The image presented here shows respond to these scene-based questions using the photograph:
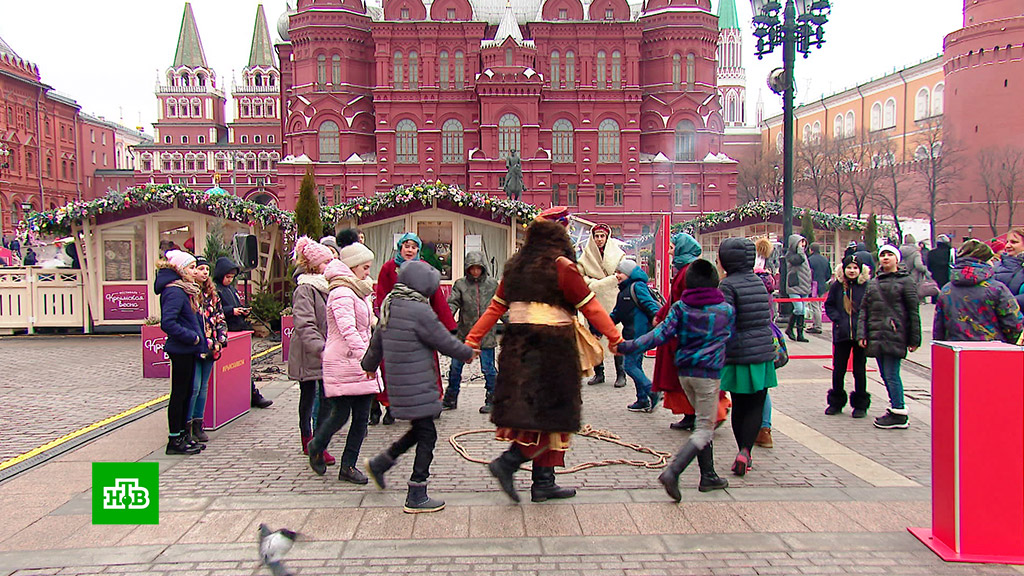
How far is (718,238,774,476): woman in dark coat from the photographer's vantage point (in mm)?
5672

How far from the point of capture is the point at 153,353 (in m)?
10.3

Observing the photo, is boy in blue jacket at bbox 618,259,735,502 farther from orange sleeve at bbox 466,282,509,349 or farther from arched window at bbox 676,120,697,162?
arched window at bbox 676,120,697,162

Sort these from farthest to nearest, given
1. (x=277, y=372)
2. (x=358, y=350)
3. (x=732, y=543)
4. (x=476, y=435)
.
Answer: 1. (x=277, y=372)
2. (x=476, y=435)
3. (x=358, y=350)
4. (x=732, y=543)

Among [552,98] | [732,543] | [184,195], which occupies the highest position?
[552,98]

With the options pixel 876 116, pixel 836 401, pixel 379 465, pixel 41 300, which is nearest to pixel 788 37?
pixel 836 401

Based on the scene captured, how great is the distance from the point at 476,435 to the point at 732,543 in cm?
324

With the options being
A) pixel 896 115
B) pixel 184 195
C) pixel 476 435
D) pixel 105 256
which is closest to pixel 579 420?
pixel 476 435

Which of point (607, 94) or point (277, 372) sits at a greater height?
point (607, 94)

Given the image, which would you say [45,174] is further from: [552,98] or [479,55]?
[552,98]

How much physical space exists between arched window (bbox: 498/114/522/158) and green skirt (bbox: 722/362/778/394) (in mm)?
49135

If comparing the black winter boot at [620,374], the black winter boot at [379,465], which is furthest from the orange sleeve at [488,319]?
the black winter boot at [620,374]

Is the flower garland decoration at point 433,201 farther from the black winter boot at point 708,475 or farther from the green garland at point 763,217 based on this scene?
the black winter boot at point 708,475

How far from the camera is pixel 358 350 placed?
18.0ft

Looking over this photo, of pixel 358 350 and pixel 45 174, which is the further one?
pixel 45 174
